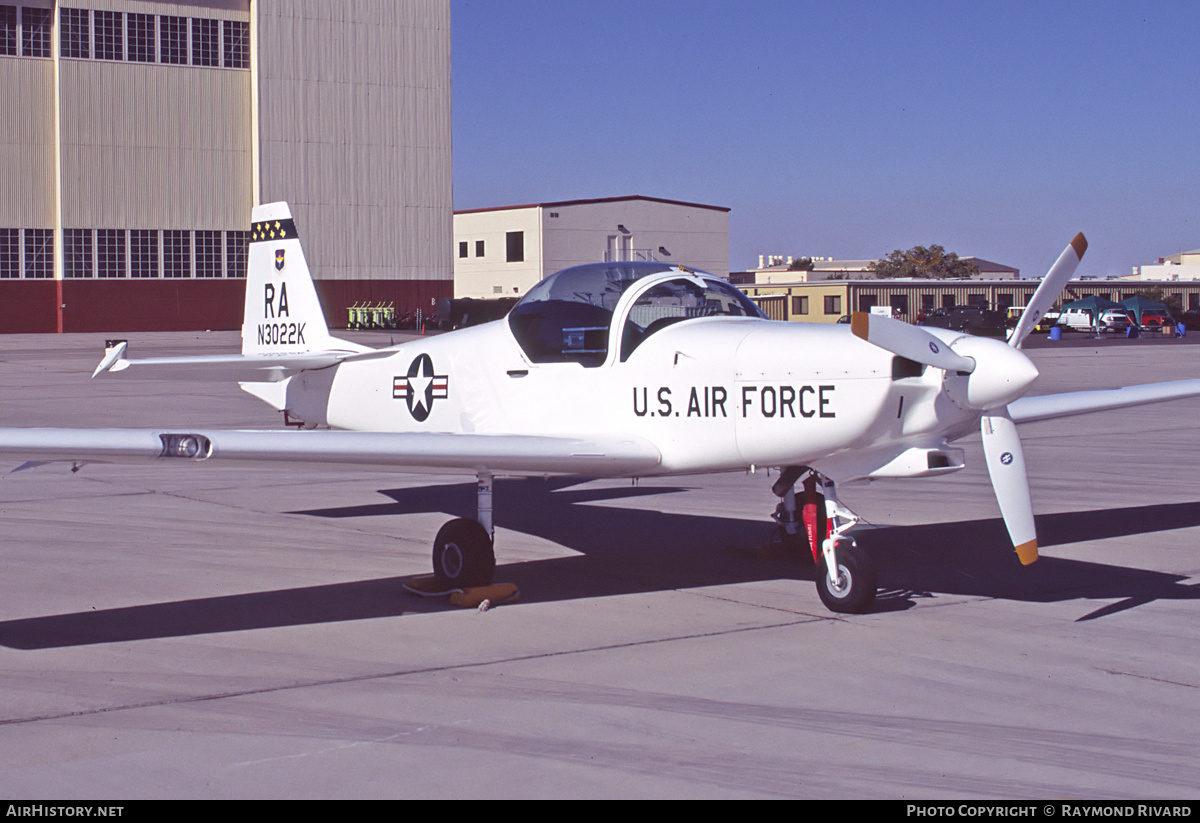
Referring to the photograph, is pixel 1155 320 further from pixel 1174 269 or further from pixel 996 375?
pixel 1174 269

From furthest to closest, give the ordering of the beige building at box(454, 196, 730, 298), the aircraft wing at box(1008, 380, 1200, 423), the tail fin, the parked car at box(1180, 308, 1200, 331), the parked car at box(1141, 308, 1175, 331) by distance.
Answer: the beige building at box(454, 196, 730, 298) < the parked car at box(1180, 308, 1200, 331) < the parked car at box(1141, 308, 1175, 331) < the tail fin < the aircraft wing at box(1008, 380, 1200, 423)

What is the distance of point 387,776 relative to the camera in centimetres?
496

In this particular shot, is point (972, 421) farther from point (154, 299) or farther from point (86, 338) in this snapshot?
point (154, 299)

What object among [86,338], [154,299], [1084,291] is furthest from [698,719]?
[1084,291]

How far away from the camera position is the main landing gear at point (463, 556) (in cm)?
833

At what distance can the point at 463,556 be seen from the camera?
8.33 metres

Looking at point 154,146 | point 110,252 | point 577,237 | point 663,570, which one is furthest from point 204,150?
point 663,570

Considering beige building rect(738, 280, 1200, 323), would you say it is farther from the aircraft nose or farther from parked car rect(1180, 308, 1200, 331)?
the aircraft nose

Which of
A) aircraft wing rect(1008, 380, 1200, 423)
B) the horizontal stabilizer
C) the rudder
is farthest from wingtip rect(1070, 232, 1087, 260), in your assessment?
the rudder

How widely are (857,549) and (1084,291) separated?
317 feet

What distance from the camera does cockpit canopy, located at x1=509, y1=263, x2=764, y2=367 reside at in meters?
8.24

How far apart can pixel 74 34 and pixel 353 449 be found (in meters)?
58.0

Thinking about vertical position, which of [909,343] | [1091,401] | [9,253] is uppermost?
[9,253]

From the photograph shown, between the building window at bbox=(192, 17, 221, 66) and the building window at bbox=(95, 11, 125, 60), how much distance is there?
10.4ft
